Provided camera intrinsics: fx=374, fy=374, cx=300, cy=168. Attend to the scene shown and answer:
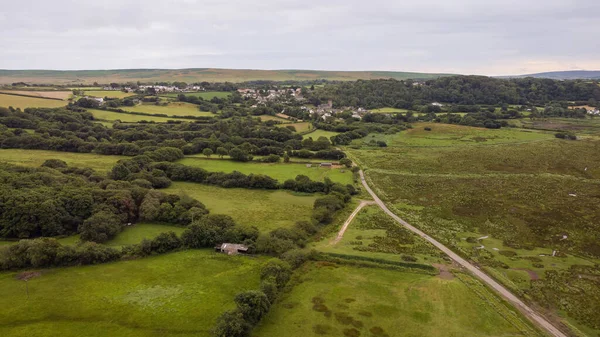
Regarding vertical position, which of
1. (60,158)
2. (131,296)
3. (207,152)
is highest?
(207,152)

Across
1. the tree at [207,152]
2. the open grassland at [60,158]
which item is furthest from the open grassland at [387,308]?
the open grassland at [60,158]

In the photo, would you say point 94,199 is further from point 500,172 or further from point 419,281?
point 500,172

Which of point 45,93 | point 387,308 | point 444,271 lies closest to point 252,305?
point 387,308

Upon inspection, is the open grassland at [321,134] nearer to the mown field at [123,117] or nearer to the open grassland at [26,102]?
the mown field at [123,117]

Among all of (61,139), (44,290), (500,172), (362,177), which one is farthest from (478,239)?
(61,139)

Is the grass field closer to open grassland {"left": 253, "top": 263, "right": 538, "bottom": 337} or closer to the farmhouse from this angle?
the farmhouse

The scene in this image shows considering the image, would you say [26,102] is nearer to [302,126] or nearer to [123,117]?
[123,117]
